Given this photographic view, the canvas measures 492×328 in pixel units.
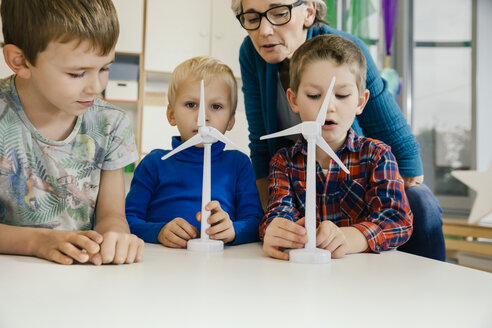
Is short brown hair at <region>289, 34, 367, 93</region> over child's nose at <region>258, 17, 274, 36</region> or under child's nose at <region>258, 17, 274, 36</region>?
under

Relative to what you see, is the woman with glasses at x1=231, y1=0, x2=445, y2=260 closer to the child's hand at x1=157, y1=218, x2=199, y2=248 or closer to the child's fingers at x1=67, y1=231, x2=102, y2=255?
the child's hand at x1=157, y1=218, x2=199, y2=248

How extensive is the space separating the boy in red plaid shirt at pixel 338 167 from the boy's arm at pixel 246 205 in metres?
0.04

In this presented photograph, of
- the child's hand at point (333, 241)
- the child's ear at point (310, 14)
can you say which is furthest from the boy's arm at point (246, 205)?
the child's ear at point (310, 14)

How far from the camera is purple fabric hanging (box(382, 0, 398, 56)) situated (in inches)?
114

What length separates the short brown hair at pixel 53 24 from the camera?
831 millimetres

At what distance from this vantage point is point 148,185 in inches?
48.9

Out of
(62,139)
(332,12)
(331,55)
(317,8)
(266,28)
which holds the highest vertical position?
(332,12)

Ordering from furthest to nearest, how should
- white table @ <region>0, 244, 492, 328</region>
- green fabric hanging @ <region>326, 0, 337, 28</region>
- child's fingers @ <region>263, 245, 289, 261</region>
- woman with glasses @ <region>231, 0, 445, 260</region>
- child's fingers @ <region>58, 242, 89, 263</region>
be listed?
green fabric hanging @ <region>326, 0, 337, 28</region> < woman with glasses @ <region>231, 0, 445, 260</region> < child's fingers @ <region>263, 245, 289, 261</region> < child's fingers @ <region>58, 242, 89, 263</region> < white table @ <region>0, 244, 492, 328</region>

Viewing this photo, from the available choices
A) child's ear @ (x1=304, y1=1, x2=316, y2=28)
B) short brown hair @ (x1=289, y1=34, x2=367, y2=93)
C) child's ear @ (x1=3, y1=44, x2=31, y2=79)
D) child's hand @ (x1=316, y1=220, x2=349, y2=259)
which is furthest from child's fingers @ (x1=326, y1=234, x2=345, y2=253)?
child's ear @ (x1=304, y1=1, x2=316, y2=28)

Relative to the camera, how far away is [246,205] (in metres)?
1.21

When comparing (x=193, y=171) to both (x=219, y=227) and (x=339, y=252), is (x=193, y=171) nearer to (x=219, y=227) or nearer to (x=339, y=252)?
(x=219, y=227)

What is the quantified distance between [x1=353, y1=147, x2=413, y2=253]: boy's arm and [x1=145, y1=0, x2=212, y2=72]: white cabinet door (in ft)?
7.66

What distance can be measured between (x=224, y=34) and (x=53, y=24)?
8.21ft

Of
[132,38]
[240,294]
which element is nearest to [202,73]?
[240,294]
